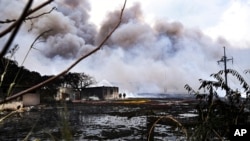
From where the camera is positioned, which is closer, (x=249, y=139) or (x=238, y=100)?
(x=249, y=139)

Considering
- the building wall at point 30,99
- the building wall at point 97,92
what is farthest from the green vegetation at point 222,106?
the building wall at point 97,92

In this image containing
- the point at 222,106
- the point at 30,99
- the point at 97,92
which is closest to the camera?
the point at 222,106

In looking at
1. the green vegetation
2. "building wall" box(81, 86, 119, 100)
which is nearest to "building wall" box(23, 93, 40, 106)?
"building wall" box(81, 86, 119, 100)

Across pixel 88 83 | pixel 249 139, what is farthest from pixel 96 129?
pixel 88 83

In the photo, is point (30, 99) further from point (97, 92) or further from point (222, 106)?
point (222, 106)

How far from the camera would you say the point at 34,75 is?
174 ft

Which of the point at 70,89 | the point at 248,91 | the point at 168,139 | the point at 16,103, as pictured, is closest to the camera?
the point at 248,91

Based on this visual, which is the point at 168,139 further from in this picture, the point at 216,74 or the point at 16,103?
the point at 16,103

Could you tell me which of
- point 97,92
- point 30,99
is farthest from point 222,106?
point 97,92

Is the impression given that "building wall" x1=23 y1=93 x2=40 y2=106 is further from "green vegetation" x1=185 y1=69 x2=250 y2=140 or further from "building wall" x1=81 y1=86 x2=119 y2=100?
"green vegetation" x1=185 y1=69 x2=250 y2=140

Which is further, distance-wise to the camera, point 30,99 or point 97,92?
point 97,92

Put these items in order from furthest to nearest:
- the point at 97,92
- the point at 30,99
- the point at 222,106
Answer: the point at 97,92 → the point at 30,99 → the point at 222,106

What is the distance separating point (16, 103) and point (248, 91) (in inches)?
1368

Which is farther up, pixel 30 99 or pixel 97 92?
pixel 97 92
